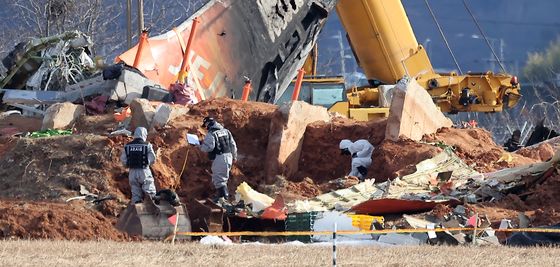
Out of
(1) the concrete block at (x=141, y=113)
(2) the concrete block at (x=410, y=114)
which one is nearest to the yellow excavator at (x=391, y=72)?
(2) the concrete block at (x=410, y=114)

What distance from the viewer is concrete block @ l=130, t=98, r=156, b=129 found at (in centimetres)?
2634

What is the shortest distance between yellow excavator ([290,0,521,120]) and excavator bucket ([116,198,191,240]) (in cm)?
1378

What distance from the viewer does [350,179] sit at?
81.6ft

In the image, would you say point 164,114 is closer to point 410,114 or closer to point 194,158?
point 194,158

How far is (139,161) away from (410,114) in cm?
579

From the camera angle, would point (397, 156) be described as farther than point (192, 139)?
Yes

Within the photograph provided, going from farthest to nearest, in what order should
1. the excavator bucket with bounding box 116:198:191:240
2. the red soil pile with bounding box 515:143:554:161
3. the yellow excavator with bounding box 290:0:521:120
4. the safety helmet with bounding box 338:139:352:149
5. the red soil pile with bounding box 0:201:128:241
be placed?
the yellow excavator with bounding box 290:0:521:120, the red soil pile with bounding box 515:143:554:161, the safety helmet with bounding box 338:139:352:149, the excavator bucket with bounding box 116:198:191:240, the red soil pile with bounding box 0:201:128:241

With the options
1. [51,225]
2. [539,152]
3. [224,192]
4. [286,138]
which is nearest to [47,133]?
[224,192]

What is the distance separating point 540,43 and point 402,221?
2398 inches

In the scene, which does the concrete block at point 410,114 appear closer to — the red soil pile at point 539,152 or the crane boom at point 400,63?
the red soil pile at point 539,152

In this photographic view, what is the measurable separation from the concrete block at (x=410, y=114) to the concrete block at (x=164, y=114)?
3659mm

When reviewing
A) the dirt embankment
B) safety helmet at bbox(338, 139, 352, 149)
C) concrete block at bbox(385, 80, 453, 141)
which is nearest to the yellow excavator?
concrete block at bbox(385, 80, 453, 141)

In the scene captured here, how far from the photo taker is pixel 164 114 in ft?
86.8

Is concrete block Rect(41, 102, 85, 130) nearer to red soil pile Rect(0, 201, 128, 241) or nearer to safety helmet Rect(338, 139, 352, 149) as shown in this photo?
safety helmet Rect(338, 139, 352, 149)
